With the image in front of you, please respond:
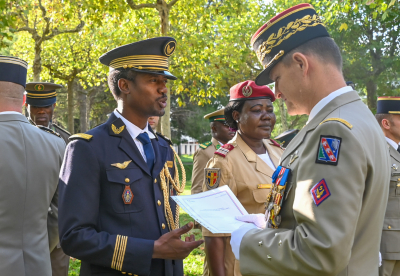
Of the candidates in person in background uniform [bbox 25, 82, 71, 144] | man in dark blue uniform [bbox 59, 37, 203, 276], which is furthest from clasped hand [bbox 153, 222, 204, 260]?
person in background uniform [bbox 25, 82, 71, 144]

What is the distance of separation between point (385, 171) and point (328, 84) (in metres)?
0.48

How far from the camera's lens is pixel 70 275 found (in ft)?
20.1

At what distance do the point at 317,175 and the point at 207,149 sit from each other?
4305mm

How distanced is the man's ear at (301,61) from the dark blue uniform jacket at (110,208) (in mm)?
1165

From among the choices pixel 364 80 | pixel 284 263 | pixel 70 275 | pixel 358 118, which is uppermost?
pixel 364 80

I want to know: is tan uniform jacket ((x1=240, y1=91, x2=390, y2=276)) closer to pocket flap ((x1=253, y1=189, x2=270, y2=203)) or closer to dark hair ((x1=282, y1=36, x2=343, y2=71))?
dark hair ((x1=282, y1=36, x2=343, y2=71))

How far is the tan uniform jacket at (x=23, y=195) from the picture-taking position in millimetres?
2754

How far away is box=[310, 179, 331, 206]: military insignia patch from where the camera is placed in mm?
1587

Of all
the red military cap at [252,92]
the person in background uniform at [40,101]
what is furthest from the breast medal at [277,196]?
the person in background uniform at [40,101]

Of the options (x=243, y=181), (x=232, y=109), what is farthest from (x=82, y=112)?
(x=243, y=181)

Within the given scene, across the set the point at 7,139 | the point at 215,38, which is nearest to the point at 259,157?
the point at 7,139

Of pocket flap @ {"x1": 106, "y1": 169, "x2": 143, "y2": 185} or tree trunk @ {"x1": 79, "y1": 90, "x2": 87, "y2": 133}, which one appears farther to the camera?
tree trunk @ {"x1": 79, "y1": 90, "x2": 87, "y2": 133}

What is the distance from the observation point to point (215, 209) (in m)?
2.25

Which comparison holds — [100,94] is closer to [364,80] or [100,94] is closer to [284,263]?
[364,80]
